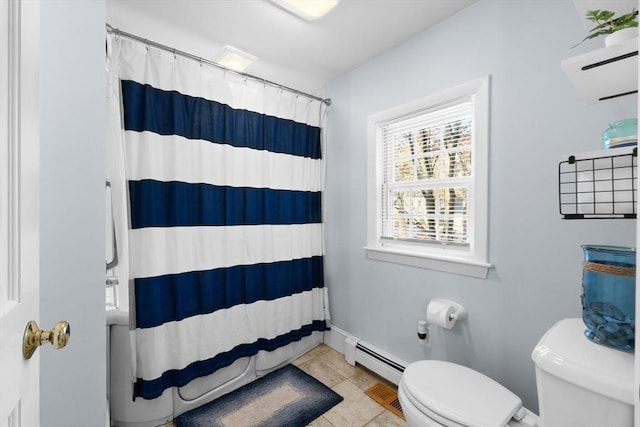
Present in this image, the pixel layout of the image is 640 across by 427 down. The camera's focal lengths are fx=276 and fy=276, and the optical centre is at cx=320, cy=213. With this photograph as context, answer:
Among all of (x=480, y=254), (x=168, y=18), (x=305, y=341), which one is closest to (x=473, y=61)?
(x=480, y=254)

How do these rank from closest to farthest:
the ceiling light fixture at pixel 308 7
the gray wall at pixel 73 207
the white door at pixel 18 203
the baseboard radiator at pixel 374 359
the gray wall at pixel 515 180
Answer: the white door at pixel 18 203 < the gray wall at pixel 73 207 < the gray wall at pixel 515 180 < the ceiling light fixture at pixel 308 7 < the baseboard radiator at pixel 374 359

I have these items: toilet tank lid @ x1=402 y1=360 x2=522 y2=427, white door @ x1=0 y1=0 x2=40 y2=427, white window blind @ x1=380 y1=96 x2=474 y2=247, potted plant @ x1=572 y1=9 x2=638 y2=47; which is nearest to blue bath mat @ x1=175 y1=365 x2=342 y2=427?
toilet tank lid @ x1=402 y1=360 x2=522 y2=427

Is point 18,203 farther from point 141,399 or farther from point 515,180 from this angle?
point 515,180

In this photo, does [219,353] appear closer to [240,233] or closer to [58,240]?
[240,233]

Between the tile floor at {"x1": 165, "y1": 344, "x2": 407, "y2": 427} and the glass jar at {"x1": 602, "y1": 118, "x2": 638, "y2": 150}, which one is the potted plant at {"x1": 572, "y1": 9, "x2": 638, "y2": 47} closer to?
the glass jar at {"x1": 602, "y1": 118, "x2": 638, "y2": 150}

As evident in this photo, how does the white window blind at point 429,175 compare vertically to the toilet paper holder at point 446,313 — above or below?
above

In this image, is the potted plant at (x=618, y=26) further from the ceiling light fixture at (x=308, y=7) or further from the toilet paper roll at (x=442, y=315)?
the toilet paper roll at (x=442, y=315)

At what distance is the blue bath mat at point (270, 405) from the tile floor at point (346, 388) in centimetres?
6

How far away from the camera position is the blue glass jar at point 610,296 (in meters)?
0.72

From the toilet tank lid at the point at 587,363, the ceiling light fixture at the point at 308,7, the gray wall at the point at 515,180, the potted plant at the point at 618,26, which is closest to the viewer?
the toilet tank lid at the point at 587,363

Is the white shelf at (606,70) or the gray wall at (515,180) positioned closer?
the white shelf at (606,70)

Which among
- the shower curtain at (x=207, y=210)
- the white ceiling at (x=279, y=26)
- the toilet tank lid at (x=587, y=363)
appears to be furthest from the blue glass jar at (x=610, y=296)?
the shower curtain at (x=207, y=210)

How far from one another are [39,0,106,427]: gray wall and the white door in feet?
1.29

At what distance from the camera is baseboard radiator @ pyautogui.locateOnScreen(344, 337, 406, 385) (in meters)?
1.89
